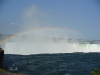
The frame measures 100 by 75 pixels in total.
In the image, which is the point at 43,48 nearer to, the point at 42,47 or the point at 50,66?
the point at 42,47

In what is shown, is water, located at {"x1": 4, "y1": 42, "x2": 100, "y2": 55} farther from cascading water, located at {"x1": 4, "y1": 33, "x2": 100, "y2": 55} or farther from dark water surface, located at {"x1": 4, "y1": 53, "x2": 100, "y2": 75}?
dark water surface, located at {"x1": 4, "y1": 53, "x2": 100, "y2": 75}

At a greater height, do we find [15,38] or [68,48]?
[15,38]

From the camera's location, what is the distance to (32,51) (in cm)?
12044

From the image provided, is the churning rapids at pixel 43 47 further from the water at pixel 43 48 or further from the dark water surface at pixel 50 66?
the dark water surface at pixel 50 66

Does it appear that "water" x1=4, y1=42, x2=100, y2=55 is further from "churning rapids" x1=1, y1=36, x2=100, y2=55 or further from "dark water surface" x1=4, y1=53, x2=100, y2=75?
"dark water surface" x1=4, y1=53, x2=100, y2=75

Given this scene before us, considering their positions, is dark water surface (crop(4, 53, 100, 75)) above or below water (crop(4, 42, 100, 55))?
below

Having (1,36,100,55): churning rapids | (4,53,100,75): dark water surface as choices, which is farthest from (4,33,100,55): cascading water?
(4,53,100,75): dark water surface

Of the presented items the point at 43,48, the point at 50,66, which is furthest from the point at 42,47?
the point at 50,66

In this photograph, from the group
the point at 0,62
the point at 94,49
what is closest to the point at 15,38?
the point at 94,49

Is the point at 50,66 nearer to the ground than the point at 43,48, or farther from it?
nearer to the ground

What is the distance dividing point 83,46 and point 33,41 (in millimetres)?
45781

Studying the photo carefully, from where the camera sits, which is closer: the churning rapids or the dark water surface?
the dark water surface

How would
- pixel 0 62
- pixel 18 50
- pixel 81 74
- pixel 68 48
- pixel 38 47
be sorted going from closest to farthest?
pixel 81 74
pixel 0 62
pixel 18 50
pixel 38 47
pixel 68 48

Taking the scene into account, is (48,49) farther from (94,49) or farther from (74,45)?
(94,49)
